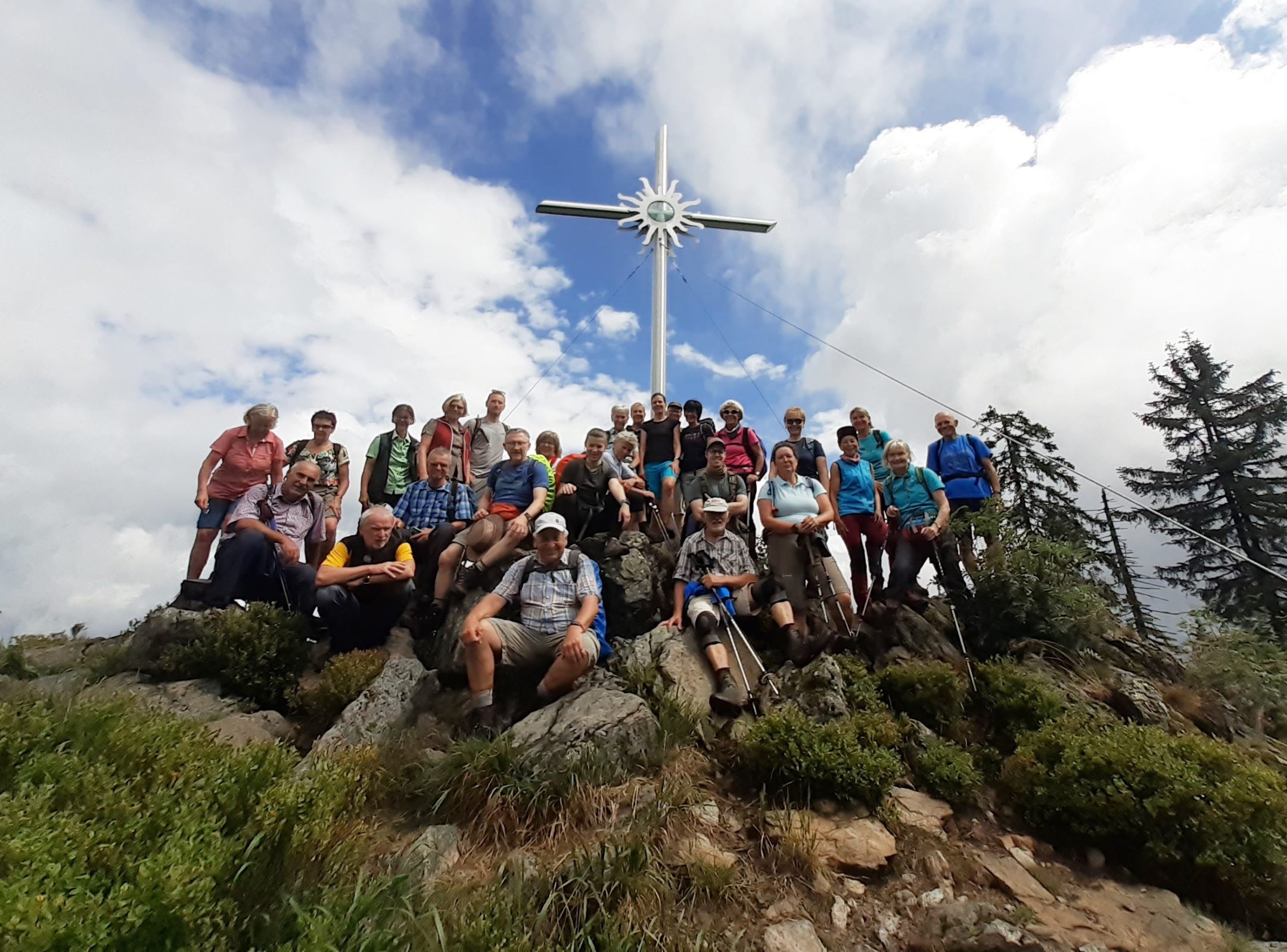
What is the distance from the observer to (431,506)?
733 cm

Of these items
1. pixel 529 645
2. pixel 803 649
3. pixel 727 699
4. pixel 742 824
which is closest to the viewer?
pixel 742 824

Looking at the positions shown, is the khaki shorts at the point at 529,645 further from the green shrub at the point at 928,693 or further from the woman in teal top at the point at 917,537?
the woman in teal top at the point at 917,537

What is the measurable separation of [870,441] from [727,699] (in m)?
4.43

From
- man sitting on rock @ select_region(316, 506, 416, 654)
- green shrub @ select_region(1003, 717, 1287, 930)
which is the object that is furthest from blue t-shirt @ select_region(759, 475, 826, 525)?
man sitting on rock @ select_region(316, 506, 416, 654)

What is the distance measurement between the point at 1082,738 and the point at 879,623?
7.22ft

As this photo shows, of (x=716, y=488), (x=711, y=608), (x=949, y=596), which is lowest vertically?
(x=711, y=608)

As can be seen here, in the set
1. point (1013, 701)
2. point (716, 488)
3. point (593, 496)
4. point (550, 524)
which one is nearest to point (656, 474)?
point (593, 496)

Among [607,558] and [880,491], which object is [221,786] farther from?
[880,491]

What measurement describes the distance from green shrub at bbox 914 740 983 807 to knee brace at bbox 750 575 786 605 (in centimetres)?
179

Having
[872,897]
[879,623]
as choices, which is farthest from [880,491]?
[872,897]

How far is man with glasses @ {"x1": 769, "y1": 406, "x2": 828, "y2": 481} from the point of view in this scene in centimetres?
840

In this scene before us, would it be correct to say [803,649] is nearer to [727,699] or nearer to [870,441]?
[727,699]

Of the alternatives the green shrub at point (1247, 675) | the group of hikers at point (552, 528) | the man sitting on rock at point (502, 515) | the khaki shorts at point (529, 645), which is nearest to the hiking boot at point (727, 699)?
the group of hikers at point (552, 528)

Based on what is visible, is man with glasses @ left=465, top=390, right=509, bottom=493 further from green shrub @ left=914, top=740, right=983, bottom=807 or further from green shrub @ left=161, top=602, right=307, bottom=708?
green shrub @ left=914, top=740, right=983, bottom=807
